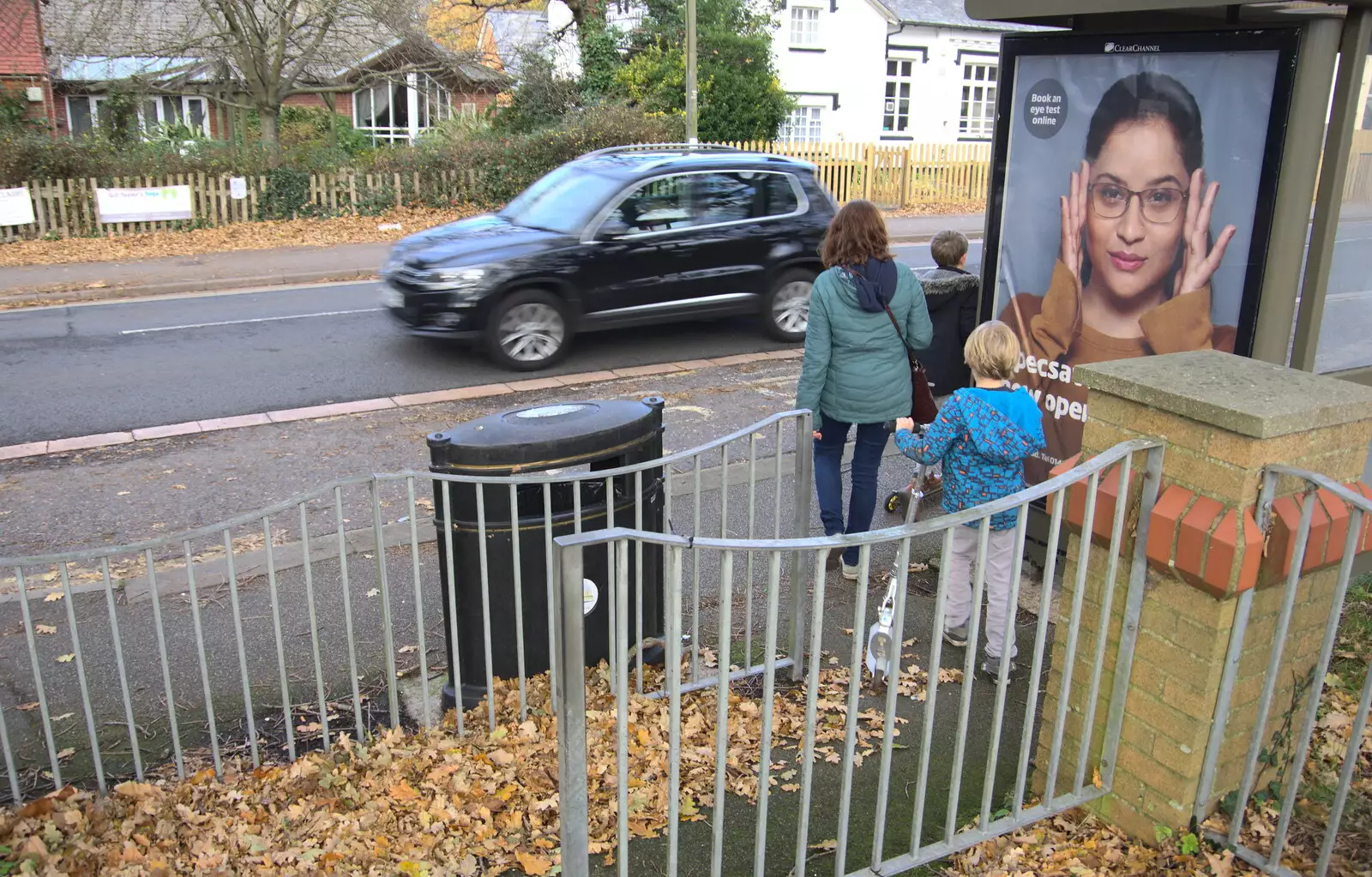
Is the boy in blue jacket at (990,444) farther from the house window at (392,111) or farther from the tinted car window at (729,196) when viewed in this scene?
the house window at (392,111)

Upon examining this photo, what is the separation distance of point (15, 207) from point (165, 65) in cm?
960

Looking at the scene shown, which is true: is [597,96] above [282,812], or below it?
above

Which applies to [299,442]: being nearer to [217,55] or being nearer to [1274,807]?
[1274,807]

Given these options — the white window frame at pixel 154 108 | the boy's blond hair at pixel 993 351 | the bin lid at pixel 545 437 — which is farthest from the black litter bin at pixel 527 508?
the white window frame at pixel 154 108

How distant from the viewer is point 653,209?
10.4 m

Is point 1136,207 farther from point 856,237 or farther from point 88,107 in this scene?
point 88,107

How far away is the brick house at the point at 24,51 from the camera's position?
23703 millimetres

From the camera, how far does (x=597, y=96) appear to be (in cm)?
2639

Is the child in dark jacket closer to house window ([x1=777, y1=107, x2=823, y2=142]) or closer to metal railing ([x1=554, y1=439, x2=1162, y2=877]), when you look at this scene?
metal railing ([x1=554, y1=439, x2=1162, y2=877])

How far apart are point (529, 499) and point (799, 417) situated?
3.48 ft

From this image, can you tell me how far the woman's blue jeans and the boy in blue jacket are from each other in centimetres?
86

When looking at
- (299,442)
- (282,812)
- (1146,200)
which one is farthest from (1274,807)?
(299,442)

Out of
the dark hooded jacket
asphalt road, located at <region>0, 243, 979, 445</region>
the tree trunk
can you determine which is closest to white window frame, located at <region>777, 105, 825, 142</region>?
the tree trunk

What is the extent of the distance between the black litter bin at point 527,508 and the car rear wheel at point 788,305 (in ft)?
22.5
